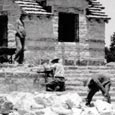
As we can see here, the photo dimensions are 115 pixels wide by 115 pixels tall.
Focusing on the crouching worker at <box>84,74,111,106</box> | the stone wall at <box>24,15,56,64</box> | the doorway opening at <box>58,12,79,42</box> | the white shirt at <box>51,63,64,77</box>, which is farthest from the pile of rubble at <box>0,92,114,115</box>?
the doorway opening at <box>58,12,79,42</box>

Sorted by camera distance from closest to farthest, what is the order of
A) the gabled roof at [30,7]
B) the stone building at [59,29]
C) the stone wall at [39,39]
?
1. the gabled roof at [30,7]
2. the stone wall at [39,39]
3. the stone building at [59,29]

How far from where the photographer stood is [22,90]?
23.7 metres

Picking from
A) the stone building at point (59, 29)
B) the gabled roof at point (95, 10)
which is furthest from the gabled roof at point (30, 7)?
the gabled roof at point (95, 10)

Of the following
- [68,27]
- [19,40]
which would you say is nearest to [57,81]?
[19,40]

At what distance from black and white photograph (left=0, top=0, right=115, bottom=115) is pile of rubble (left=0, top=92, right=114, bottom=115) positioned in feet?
7.96

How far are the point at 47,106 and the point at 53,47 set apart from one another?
1190cm

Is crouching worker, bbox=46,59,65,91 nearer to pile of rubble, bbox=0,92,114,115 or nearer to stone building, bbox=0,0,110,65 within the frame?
pile of rubble, bbox=0,92,114,115

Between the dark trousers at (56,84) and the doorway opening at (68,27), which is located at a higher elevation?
the doorway opening at (68,27)

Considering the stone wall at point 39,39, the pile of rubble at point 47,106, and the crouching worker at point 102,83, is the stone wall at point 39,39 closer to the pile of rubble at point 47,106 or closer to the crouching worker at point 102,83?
the crouching worker at point 102,83

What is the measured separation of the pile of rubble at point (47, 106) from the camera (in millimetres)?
19234

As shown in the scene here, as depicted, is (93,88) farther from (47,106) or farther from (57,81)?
(47,106)

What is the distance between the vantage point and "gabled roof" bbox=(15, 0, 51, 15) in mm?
30422

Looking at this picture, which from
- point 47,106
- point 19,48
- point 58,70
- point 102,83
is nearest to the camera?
point 47,106

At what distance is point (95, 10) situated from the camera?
110 ft
